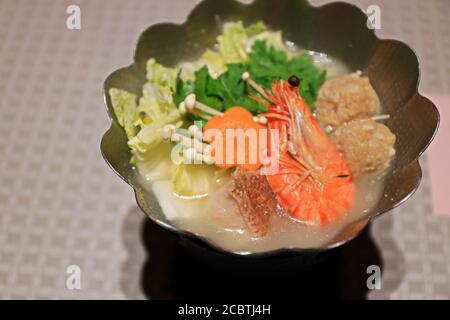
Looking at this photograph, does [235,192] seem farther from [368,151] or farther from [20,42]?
[20,42]

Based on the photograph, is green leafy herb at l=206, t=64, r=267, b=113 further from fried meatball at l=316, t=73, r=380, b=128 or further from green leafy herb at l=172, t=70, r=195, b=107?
fried meatball at l=316, t=73, r=380, b=128

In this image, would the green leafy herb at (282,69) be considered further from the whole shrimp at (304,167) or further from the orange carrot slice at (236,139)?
the orange carrot slice at (236,139)

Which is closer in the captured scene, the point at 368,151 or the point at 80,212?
the point at 368,151

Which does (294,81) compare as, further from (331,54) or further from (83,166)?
(83,166)

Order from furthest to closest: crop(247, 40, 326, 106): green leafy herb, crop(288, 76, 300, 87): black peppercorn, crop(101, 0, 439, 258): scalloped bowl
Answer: crop(247, 40, 326, 106): green leafy herb, crop(288, 76, 300, 87): black peppercorn, crop(101, 0, 439, 258): scalloped bowl

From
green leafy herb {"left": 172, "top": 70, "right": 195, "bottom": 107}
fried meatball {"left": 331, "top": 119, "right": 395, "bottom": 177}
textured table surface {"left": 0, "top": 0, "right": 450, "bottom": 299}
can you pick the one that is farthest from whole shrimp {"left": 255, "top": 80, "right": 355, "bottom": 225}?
textured table surface {"left": 0, "top": 0, "right": 450, "bottom": 299}

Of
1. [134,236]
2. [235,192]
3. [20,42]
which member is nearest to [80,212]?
[134,236]
